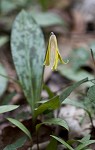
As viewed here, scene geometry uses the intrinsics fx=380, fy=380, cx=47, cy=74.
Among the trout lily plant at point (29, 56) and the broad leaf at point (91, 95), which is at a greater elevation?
the trout lily plant at point (29, 56)

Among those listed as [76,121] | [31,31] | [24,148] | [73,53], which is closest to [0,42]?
[73,53]

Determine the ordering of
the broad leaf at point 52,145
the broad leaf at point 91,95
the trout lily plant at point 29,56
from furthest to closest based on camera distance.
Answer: the trout lily plant at point 29,56
the broad leaf at point 52,145
the broad leaf at point 91,95

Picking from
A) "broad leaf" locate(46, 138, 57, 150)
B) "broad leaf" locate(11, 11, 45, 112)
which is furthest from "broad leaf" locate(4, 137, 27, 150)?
"broad leaf" locate(11, 11, 45, 112)

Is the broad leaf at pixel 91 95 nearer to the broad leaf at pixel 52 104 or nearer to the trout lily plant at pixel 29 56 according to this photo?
the broad leaf at pixel 52 104

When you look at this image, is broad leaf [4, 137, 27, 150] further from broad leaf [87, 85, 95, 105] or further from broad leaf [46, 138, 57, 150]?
broad leaf [87, 85, 95, 105]

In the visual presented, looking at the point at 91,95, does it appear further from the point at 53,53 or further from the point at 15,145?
the point at 15,145

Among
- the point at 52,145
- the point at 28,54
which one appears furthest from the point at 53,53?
the point at 28,54

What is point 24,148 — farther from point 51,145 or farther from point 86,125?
point 86,125

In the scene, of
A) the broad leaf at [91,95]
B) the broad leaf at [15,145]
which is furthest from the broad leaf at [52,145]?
the broad leaf at [91,95]

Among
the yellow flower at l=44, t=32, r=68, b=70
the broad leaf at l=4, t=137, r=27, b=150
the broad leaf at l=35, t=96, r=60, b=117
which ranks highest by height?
the yellow flower at l=44, t=32, r=68, b=70
